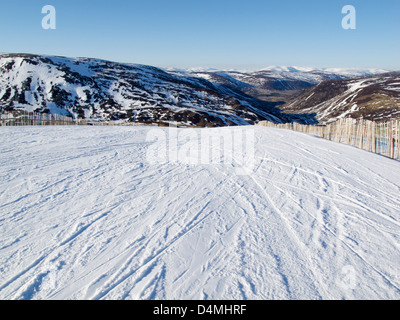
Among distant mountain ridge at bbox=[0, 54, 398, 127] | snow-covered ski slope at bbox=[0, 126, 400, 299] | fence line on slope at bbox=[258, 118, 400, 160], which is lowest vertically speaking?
snow-covered ski slope at bbox=[0, 126, 400, 299]

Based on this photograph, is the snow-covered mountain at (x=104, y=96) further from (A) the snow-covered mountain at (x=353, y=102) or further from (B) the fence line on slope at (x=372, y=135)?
(B) the fence line on slope at (x=372, y=135)

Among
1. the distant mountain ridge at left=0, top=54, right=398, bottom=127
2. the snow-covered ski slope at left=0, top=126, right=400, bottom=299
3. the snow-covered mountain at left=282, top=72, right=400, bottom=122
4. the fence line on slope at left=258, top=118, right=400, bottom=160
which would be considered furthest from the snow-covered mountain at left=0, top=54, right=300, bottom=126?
the snow-covered ski slope at left=0, top=126, right=400, bottom=299

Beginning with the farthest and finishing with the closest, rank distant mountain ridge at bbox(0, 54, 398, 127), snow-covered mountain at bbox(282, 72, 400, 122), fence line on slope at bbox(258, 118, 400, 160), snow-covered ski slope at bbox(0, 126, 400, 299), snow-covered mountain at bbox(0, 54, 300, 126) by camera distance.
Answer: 1. snow-covered mountain at bbox(282, 72, 400, 122)
2. distant mountain ridge at bbox(0, 54, 398, 127)
3. snow-covered mountain at bbox(0, 54, 300, 126)
4. fence line on slope at bbox(258, 118, 400, 160)
5. snow-covered ski slope at bbox(0, 126, 400, 299)

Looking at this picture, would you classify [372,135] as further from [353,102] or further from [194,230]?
[353,102]

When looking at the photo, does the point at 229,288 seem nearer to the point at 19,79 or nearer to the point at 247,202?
the point at 247,202

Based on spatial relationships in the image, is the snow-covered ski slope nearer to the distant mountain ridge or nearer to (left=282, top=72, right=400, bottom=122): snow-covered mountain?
the distant mountain ridge

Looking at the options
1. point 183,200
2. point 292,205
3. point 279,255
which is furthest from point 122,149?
point 279,255
